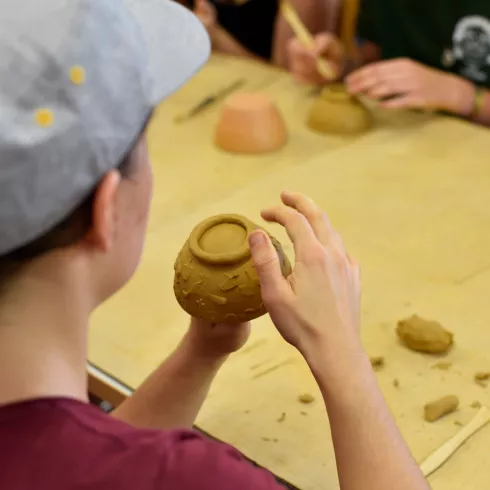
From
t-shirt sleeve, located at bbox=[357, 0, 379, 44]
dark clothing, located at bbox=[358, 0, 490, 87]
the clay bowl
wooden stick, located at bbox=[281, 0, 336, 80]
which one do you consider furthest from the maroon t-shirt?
t-shirt sleeve, located at bbox=[357, 0, 379, 44]

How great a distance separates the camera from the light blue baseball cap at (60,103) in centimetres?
52

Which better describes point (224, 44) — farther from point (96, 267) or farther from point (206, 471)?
point (206, 471)

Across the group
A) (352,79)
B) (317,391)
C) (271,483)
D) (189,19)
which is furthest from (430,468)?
(352,79)

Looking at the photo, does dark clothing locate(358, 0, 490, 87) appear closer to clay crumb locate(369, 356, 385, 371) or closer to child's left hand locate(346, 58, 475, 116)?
child's left hand locate(346, 58, 475, 116)

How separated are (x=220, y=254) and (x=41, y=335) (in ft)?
0.75

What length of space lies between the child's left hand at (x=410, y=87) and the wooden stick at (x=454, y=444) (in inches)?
34.6

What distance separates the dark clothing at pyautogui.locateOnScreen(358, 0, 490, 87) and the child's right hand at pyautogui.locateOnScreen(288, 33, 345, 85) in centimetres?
18

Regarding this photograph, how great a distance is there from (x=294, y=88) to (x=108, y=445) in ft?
4.43

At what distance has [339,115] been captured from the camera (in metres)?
1.52

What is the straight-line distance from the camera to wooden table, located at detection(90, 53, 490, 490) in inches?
32.4

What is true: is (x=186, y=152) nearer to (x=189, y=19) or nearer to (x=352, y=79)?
(x=352, y=79)

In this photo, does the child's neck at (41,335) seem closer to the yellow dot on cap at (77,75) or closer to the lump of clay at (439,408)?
the yellow dot on cap at (77,75)

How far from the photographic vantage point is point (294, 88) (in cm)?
177

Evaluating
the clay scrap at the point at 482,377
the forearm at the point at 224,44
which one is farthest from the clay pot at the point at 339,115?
the clay scrap at the point at 482,377
